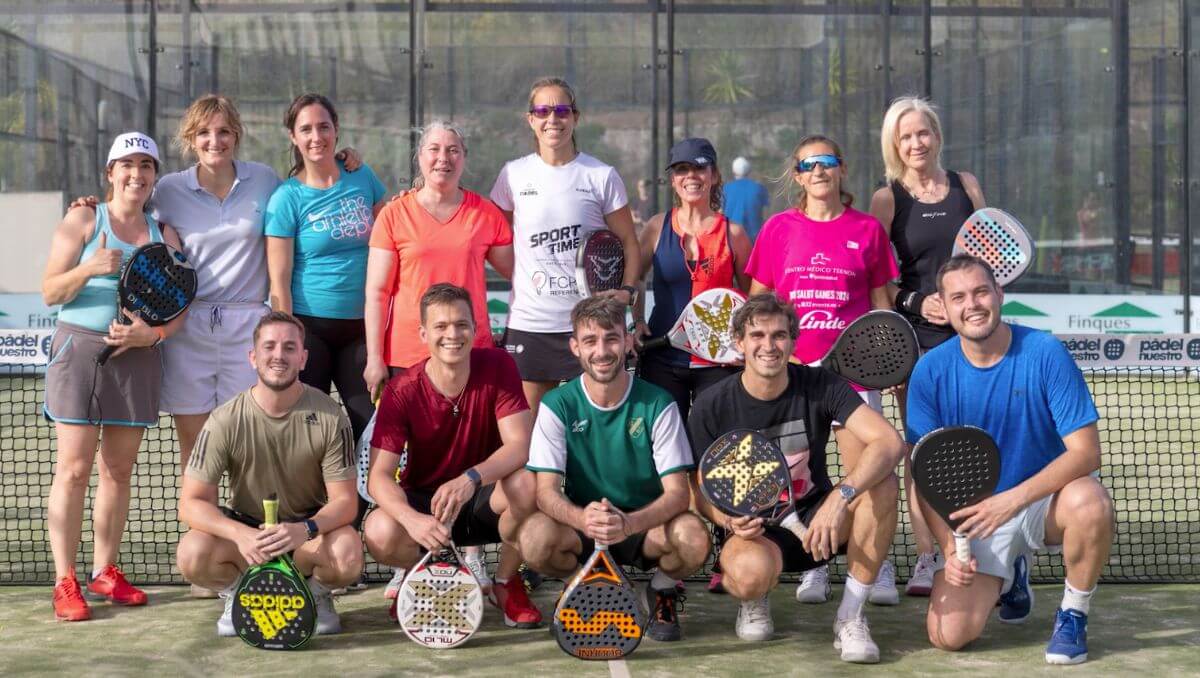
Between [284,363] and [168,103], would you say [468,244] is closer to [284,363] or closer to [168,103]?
[284,363]

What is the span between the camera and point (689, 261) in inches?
182

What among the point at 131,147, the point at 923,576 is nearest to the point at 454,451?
the point at 131,147

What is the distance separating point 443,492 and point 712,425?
2.52 ft

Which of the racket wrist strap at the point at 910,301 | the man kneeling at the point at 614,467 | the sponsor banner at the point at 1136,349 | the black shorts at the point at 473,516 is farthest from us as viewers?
the sponsor banner at the point at 1136,349

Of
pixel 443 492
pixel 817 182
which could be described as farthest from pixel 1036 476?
pixel 443 492

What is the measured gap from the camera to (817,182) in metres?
4.50

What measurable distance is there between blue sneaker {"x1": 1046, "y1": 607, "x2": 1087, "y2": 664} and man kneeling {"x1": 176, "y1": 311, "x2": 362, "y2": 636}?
1867mm

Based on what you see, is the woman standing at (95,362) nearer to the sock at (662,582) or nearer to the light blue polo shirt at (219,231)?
the light blue polo shirt at (219,231)

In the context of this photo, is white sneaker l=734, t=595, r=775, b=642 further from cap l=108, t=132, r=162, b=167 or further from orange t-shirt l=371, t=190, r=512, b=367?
cap l=108, t=132, r=162, b=167

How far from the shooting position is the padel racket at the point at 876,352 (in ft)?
14.3

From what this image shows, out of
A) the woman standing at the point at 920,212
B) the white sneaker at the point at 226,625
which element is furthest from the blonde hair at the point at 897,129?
the white sneaker at the point at 226,625

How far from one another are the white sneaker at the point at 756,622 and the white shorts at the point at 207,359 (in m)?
1.68

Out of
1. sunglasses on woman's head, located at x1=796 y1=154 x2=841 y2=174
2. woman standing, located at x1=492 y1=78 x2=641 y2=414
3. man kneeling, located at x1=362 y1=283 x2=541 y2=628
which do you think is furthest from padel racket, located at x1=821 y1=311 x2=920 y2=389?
man kneeling, located at x1=362 y1=283 x2=541 y2=628

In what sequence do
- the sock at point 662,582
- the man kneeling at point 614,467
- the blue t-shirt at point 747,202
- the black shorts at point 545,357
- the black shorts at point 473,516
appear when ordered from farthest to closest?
1. the blue t-shirt at point 747,202
2. the black shorts at point 545,357
3. the black shorts at point 473,516
4. the sock at point 662,582
5. the man kneeling at point 614,467
